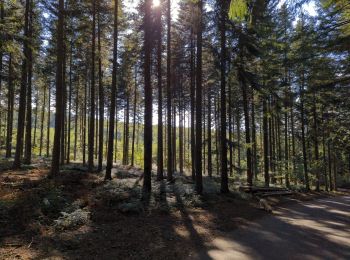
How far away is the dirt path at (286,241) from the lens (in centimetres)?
A: 688

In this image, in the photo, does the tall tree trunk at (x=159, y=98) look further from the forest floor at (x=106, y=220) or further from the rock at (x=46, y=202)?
the rock at (x=46, y=202)

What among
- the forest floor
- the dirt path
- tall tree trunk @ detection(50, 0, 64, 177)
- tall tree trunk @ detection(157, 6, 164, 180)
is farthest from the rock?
tall tree trunk @ detection(157, 6, 164, 180)

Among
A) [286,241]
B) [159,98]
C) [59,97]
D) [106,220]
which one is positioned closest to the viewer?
[286,241]

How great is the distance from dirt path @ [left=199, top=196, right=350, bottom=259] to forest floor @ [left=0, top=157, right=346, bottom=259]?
0.53 meters

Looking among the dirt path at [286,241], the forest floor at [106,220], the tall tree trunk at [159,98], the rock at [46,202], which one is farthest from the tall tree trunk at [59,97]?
the dirt path at [286,241]

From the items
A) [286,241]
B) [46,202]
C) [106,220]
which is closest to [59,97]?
[46,202]

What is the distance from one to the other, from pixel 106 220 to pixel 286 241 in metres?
5.62

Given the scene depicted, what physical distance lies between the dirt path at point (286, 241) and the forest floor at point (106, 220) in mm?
528

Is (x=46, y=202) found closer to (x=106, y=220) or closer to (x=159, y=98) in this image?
(x=106, y=220)

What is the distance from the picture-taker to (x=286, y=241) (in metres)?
8.05

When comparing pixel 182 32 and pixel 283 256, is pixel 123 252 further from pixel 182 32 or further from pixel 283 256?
pixel 182 32

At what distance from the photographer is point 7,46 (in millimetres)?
9586

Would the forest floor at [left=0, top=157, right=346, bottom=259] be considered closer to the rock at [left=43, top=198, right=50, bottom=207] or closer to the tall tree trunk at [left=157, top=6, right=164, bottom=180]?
the rock at [left=43, top=198, right=50, bottom=207]

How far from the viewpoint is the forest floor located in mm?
6684
